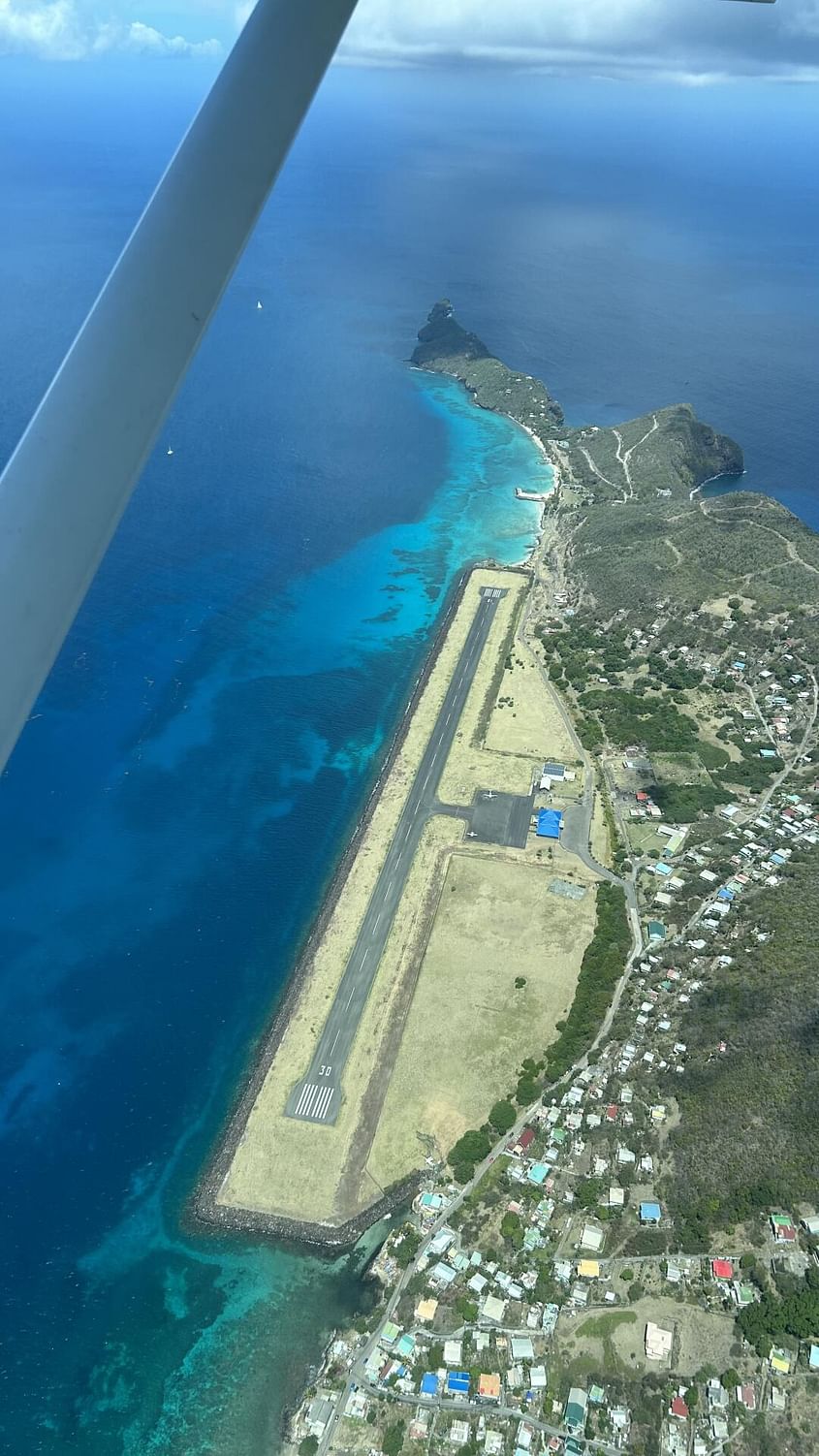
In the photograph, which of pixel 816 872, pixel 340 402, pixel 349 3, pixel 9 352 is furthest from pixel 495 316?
pixel 349 3

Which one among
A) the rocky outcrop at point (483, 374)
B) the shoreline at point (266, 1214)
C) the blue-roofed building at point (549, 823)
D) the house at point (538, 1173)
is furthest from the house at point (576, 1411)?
the rocky outcrop at point (483, 374)

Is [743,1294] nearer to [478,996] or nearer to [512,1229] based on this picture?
[512,1229]

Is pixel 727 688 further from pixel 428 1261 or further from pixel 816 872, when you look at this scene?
pixel 428 1261

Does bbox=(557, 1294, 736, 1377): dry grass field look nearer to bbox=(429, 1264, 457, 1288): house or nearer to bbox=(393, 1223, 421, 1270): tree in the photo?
bbox=(429, 1264, 457, 1288): house

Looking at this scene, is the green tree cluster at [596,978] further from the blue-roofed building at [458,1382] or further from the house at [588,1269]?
the blue-roofed building at [458,1382]

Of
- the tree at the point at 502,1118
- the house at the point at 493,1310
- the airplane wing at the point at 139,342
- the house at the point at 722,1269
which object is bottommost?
the house at the point at 493,1310
